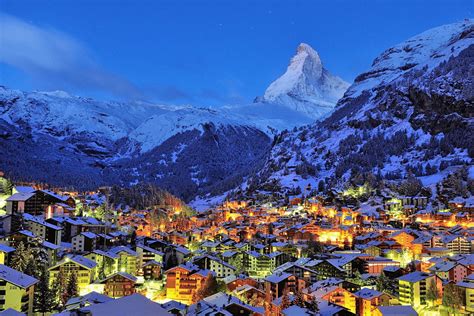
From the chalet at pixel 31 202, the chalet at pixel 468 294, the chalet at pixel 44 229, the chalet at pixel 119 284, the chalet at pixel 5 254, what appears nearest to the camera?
the chalet at pixel 5 254

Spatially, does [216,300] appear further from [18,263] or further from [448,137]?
[448,137]

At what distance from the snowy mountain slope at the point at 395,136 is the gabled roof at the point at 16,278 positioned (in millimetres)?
75892

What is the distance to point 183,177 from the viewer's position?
18438 cm

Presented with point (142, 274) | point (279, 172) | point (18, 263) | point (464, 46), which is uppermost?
point (464, 46)

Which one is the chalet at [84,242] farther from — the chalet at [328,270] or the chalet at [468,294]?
the chalet at [468,294]

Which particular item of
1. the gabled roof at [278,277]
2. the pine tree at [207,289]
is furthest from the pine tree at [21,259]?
the gabled roof at [278,277]

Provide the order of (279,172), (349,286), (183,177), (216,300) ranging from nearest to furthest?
(216,300)
(349,286)
(279,172)
(183,177)

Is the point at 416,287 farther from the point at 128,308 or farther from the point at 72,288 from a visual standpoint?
the point at 128,308

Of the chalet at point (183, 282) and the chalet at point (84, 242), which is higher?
the chalet at point (84, 242)

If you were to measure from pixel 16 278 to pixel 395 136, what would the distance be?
98669 millimetres

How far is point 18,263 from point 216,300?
477 inches

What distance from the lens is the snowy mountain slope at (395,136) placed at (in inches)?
4008

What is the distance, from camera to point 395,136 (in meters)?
115

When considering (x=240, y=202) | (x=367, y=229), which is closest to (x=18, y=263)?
(x=367, y=229)
